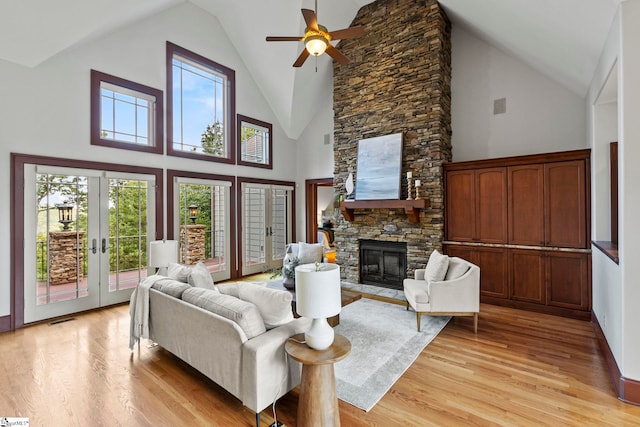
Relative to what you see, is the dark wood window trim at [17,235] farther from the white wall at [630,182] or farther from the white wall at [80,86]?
the white wall at [630,182]

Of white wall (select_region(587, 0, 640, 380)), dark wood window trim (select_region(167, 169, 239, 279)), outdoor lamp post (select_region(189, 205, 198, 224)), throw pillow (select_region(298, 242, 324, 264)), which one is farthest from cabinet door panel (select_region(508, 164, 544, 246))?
outdoor lamp post (select_region(189, 205, 198, 224))

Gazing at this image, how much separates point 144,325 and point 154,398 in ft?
2.81

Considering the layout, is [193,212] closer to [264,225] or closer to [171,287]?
[264,225]

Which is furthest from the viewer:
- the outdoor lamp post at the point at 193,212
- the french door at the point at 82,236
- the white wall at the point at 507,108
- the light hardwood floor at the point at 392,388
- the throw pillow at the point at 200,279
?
the outdoor lamp post at the point at 193,212

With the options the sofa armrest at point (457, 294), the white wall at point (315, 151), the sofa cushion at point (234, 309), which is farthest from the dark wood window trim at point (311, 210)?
the sofa cushion at point (234, 309)

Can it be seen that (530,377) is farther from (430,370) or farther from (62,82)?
(62,82)

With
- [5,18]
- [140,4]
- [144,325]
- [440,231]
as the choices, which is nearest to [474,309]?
[440,231]

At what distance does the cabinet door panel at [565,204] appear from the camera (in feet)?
13.4

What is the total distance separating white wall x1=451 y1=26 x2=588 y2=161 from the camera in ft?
15.2

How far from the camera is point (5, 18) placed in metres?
3.48

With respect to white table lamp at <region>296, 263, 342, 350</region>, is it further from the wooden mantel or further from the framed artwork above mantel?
the framed artwork above mantel

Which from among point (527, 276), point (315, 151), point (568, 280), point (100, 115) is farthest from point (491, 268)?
point (100, 115)

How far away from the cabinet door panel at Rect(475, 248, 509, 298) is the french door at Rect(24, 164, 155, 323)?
5718 mm

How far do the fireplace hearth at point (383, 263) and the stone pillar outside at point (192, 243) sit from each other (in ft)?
11.0
